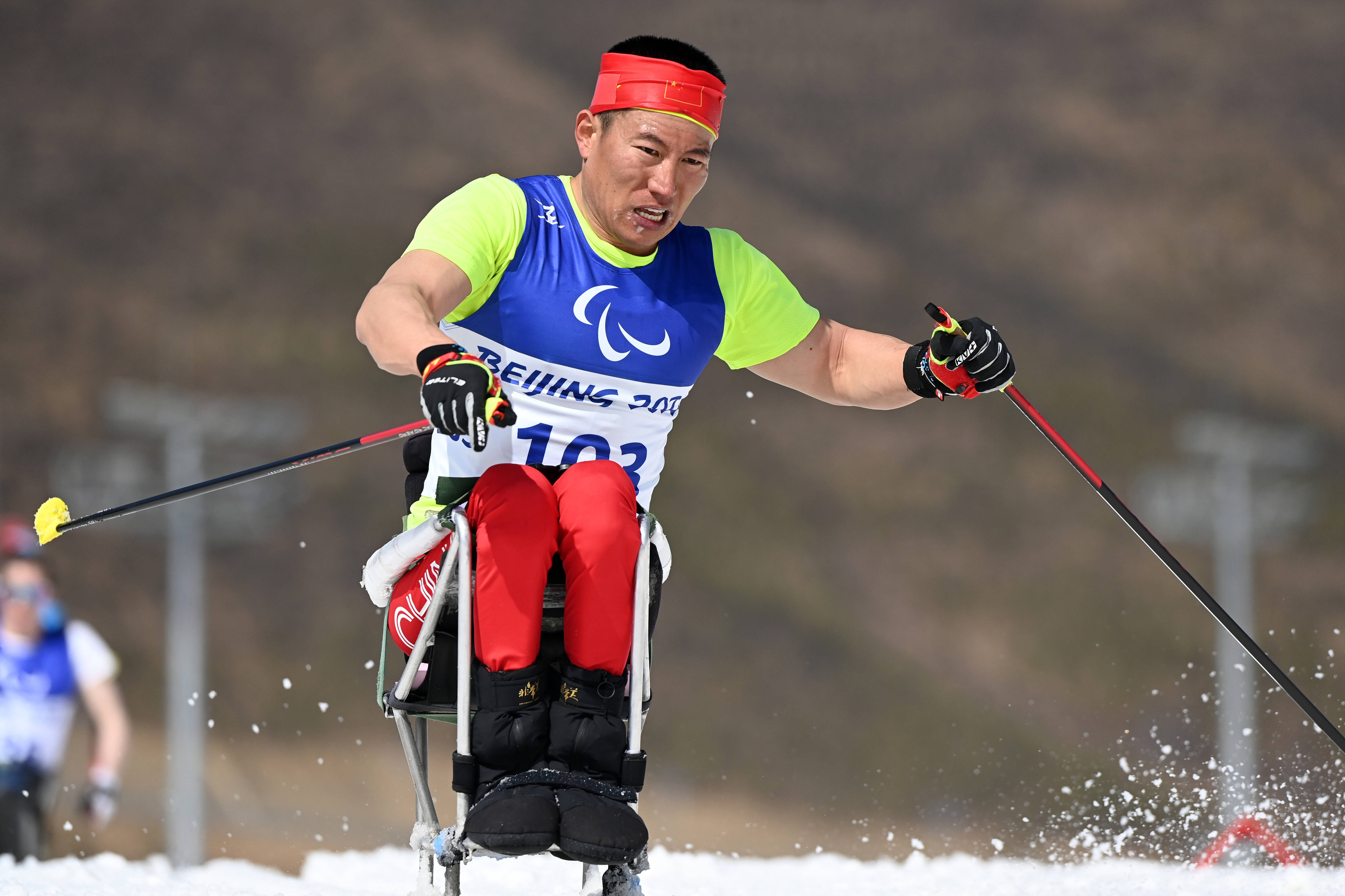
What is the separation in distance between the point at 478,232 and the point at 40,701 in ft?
10.4

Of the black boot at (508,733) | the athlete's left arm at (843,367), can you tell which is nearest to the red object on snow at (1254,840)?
the athlete's left arm at (843,367)

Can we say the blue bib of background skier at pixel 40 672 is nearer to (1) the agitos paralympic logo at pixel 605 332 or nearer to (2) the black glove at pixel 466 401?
(1) the agitos paralympic logo at pixel 605 332

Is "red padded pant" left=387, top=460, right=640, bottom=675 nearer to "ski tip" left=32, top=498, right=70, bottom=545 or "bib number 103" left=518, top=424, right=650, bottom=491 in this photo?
"bib number 103" left=518, top=424, right=650, bottom=491

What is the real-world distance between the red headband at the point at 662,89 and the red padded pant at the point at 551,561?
658mm

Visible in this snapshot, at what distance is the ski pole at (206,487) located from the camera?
6.86ft

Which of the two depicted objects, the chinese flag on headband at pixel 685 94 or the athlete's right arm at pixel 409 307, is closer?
the athlete's right arm at pixel 409 307

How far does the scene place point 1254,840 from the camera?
3.29m

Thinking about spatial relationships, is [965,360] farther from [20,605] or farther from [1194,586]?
[20,605]

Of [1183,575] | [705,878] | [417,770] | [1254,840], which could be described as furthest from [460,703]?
[1254,840]

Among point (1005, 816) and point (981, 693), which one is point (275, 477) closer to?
point (981, 693)

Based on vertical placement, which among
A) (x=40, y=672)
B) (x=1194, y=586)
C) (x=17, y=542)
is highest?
(x=17, y=542)

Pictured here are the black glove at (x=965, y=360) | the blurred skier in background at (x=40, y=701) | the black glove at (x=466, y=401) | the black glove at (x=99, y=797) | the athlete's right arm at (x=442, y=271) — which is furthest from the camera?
the blurred skier in background at (x=40, y=701)

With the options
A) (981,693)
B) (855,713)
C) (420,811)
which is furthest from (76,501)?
(420,811)

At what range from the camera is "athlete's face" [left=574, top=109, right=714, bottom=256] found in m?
2.06
